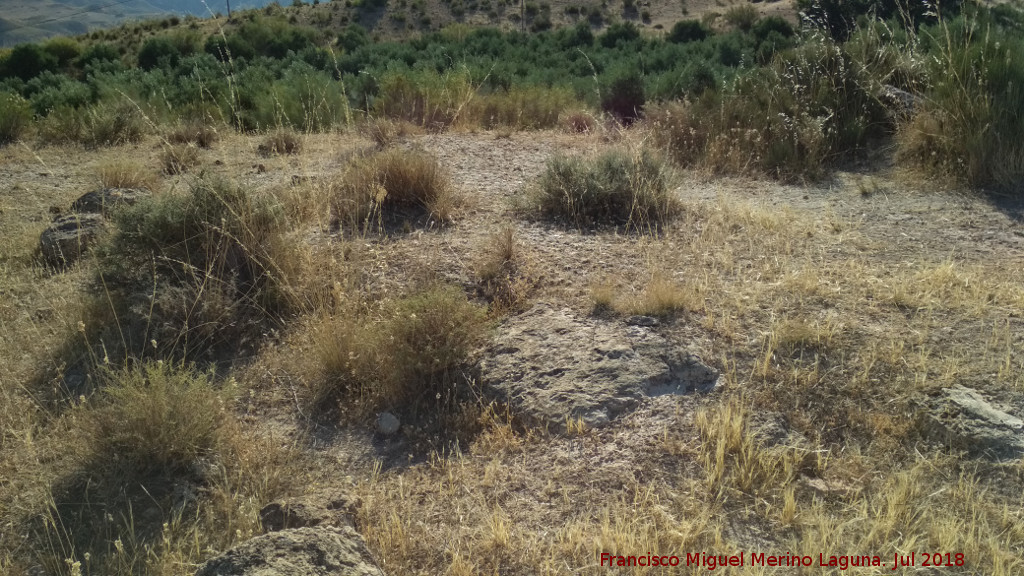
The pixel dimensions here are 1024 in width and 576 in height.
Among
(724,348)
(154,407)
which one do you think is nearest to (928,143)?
(724,348)

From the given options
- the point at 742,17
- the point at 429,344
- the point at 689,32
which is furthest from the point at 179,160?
the point at 742,17

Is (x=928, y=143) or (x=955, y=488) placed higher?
(x=928, y=143)

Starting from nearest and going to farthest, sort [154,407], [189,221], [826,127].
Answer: [154,407] → [189,221] → [826,127]

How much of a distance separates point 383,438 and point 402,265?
4.97ft

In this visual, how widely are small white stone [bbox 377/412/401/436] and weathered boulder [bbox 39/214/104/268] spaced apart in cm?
296

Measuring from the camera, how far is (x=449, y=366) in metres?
3.99

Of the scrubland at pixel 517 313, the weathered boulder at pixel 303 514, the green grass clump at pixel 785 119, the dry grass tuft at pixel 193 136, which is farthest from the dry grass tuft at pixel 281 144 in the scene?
the weathered boulder at pixel 303 514

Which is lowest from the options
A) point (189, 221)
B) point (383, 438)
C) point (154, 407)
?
point (383, 438)

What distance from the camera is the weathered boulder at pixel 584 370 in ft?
12.0

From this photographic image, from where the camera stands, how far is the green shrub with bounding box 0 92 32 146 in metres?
9.63

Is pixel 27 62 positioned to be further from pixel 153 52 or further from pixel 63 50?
pixel 153 52

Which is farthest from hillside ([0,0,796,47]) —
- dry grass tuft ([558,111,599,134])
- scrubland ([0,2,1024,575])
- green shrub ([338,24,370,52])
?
scrubland ([0,2,1024,575])

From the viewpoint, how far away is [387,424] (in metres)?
3.79

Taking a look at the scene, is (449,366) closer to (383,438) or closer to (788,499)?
(383,438)
